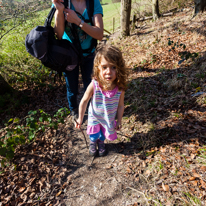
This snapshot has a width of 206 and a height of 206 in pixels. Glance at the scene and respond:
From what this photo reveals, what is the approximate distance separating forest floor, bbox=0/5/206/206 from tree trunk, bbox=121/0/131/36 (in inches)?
218

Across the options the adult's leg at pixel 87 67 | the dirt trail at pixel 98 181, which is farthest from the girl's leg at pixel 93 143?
the adult's leg at pixel 87 67

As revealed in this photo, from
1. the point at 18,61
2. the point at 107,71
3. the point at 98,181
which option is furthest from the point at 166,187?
the point at 18,61

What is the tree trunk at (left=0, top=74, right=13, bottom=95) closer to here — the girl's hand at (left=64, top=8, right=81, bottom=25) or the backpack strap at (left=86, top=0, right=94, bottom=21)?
the girl's hand at (left=64, top=8, right=81, bottom=25)

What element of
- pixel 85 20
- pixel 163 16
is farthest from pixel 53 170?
pixel 163 16

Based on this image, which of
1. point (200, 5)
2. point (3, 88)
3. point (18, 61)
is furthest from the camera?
point (200, 5)

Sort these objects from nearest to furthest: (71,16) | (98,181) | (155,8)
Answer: (71,16) → (98,181) → (155,8)

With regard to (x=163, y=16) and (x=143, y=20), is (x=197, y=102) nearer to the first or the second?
(x=163, y=16)

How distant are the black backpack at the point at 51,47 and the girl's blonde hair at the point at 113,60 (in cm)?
54

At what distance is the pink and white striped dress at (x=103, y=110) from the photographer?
6.57ft

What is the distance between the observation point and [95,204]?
78.5 inches

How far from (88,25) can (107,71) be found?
77 centimetres

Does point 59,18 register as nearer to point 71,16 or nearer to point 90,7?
point 71,16

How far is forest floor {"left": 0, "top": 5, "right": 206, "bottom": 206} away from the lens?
196 centimetres

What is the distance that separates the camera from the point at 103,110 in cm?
212
